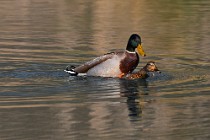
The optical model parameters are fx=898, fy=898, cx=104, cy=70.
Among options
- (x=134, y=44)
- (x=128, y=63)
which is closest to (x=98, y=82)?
(x=128, y=63)

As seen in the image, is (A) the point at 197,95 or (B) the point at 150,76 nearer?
(A) the point at 197,95

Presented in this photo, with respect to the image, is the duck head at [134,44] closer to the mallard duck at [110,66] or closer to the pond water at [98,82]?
the mallard duck at [110,66]

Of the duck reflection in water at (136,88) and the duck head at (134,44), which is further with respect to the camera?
the duck head at (134,44)

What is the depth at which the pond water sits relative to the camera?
34.0 ft

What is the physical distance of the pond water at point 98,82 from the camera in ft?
34.0

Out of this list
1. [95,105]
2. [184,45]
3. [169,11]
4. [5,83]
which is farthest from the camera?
[169,11]

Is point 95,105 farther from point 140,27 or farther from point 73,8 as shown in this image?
point 73,8

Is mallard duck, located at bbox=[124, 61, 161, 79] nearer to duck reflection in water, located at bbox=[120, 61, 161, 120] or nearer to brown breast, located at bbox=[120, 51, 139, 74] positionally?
duck reflection in water, located at bbox=[120, 61, 161, 120]

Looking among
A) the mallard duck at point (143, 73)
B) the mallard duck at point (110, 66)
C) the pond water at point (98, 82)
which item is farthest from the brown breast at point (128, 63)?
the pond water at point (98, 82)

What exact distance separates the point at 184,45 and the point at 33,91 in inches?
272

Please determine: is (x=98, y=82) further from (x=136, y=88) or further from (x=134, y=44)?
(x=134, y=44)

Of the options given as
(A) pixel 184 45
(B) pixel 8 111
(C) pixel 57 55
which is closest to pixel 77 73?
(C) pixel 57 55

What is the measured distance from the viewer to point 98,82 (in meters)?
14.3

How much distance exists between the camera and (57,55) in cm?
1733
